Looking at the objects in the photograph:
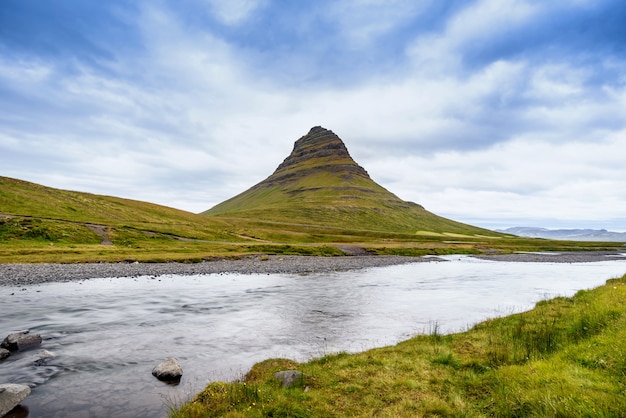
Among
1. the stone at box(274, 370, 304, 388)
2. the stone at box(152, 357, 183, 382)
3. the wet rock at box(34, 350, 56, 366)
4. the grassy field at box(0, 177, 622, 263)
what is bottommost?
the wet rock at box(34, 350, 56, 366)

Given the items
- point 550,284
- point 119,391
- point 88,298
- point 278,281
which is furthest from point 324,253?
point 119,391

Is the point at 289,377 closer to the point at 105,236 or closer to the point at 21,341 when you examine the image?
the point at 21,341

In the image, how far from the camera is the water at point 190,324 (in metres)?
13.8

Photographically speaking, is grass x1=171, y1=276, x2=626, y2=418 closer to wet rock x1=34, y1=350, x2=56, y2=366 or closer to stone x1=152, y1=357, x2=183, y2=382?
stone x1=152, y1=357, x2=183, y2=382

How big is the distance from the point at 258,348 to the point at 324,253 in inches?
2838

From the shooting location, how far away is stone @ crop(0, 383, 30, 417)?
11484mm

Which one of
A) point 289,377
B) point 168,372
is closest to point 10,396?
point 168,372

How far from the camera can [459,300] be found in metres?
33.5

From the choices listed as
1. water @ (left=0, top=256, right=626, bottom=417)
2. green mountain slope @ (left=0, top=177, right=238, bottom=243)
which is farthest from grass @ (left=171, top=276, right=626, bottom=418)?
green mountain slope @ (left=0, top=177, right=238, bottom=243)

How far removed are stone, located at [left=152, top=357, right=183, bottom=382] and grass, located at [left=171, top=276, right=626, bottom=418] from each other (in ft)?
10.7

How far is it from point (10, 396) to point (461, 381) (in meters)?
15.8

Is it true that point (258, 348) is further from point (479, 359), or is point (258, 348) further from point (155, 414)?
point (479, 359)

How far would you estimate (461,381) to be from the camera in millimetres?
12086

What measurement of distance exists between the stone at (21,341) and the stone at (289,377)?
1478 centimetres
